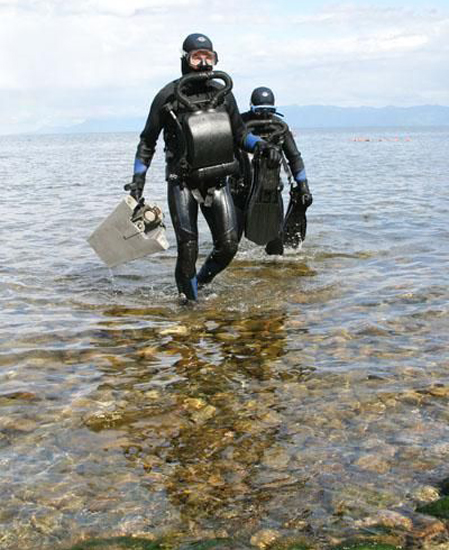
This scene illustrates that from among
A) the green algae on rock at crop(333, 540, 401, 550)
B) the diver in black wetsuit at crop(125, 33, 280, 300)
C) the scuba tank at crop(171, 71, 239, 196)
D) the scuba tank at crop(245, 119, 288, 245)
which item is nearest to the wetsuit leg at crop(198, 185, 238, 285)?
the diver in black wetsuit at crop(125, 33, 280, 300)

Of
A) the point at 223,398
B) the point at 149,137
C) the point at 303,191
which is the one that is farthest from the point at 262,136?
the point at 223,398

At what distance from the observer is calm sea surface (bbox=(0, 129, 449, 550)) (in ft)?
12.5

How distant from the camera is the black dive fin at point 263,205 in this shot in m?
8.42

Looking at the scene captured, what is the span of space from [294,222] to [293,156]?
1505mm

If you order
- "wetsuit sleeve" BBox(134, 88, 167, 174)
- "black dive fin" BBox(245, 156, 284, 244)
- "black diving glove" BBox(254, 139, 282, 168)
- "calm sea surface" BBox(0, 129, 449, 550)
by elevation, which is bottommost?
"calm sea surface" BBox(0, 129, 449, 550)

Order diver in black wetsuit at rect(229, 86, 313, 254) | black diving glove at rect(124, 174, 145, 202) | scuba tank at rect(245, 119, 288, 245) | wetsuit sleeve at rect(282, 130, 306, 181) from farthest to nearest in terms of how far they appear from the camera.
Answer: wetsuit sleeve at rect(282, 130, 306, 181) < diver in black wetsuit at rect(229, 86, 313, 254) < scuba tank at rect(245, 119, 288, 245) < black diving glove at rect(124, 174, 145, 202)

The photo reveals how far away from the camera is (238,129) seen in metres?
7.36

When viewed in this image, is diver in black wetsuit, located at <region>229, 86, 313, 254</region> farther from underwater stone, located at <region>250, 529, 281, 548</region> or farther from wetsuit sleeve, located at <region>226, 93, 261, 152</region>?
underwater stone, located at <region>250, 529, 281, 548</region>

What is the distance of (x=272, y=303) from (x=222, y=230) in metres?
1.16

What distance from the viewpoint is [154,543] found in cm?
348

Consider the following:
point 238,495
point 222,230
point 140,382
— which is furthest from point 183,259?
point 238,495

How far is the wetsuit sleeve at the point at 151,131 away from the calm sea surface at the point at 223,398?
5.47 feet

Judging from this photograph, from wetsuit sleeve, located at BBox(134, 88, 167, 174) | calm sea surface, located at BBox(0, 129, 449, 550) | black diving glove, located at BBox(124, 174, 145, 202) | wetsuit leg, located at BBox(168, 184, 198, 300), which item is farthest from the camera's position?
black diving glove, located at BBox(124, 174, 145, 202)

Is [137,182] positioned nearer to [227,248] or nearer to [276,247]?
[227,248]
